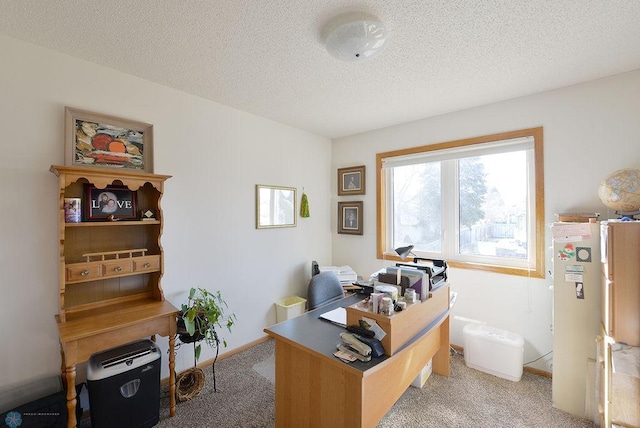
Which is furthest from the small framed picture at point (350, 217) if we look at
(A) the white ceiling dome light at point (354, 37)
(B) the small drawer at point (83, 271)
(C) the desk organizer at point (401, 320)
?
(B) the small drawer at point (83, 271)

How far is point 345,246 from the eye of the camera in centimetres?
377

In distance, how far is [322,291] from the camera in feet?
7.74

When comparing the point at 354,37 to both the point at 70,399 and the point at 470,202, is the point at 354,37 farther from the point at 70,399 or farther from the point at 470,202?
the point at 70,399

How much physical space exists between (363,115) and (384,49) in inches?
46.7

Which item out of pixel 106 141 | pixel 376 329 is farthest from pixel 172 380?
pixel 106 141

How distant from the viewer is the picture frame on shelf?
1.87 meters

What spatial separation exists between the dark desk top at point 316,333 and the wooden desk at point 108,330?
2.72 feet

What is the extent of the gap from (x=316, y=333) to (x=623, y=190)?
2232 mm

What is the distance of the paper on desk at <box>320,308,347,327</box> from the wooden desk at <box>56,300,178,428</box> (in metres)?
1.06

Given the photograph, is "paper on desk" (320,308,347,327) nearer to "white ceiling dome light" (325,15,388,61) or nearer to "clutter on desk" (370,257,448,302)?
"clutter on desk" (370,257,448,302)

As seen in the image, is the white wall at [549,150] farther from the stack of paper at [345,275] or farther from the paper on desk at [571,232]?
the stack of paper at [345,275]

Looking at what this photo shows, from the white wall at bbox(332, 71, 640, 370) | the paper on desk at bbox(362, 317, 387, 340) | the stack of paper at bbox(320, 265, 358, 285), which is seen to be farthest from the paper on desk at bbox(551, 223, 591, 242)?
the stack of paper at bbox(320, 265, 358, 285)

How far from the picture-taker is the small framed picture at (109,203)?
1.86m

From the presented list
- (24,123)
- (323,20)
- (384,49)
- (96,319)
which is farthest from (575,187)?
(24,123)
